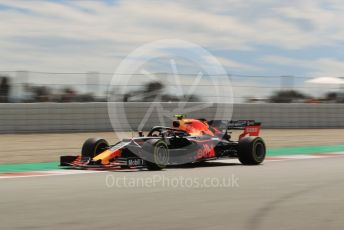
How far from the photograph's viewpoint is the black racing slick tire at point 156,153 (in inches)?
427

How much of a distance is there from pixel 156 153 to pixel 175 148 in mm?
874

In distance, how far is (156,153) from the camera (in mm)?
10883

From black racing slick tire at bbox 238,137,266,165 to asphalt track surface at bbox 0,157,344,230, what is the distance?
158 cm

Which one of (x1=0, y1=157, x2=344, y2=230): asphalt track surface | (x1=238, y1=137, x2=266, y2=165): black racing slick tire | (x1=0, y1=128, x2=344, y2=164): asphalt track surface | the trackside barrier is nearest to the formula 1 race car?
(x1=238, y1=137, x2=266, y2=165): black racing slick tire

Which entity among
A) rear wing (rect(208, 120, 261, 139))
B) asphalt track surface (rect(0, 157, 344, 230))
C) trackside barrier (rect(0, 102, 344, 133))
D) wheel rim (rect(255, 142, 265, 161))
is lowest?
asphalt track surface (rect(0, 157, 344, 230))

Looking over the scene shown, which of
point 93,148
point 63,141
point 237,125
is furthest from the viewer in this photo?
point 63,141

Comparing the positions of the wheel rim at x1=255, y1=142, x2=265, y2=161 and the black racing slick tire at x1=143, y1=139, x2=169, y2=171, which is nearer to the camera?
the black racing slick tire at x1=143, y1=139, x2=169, y2=171

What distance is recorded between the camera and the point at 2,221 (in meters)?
5.89

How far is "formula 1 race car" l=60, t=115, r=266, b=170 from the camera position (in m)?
11.0

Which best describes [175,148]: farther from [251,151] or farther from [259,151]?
[259,151]

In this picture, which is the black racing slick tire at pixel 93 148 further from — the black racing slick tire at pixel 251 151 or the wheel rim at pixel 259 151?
the wheel rim at pixel 259 151

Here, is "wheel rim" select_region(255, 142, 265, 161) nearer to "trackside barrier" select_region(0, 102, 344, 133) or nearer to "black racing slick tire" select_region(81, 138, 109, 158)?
"black racing slick tire" select_region(81, 138, 109, 158)

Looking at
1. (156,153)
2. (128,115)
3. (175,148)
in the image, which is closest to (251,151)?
(175,148)

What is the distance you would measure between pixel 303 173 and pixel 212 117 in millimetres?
14769
